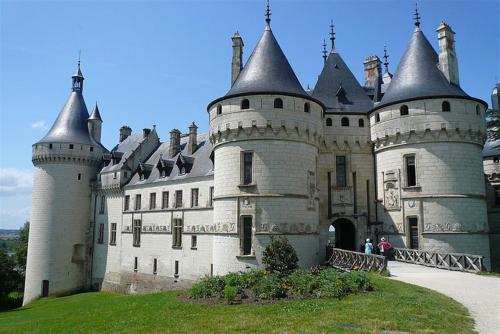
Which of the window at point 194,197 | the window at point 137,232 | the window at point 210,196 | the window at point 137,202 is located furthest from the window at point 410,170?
the window at point 137,202

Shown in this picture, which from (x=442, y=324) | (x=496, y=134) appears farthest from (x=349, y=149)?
(x=442, y=324)

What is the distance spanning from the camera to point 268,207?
2244cm

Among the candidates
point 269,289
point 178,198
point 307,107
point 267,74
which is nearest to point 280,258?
point 269,289

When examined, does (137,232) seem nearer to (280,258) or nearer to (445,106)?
(280,258)

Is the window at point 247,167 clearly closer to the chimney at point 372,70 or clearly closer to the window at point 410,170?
the window at point 410,170

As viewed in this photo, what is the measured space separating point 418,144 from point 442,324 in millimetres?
16019

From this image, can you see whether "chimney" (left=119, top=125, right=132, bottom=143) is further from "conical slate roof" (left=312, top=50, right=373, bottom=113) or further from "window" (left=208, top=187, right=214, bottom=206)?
"conical slate roof" (left=312, top=50, right=373, bottom=113)

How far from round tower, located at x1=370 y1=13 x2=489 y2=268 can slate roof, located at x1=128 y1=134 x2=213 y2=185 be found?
13.4 meters

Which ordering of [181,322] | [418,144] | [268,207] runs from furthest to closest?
1. [418,144]
2. [268,207]
3. [181,322]

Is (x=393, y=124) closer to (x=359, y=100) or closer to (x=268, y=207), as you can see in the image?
(x=359, y=100)

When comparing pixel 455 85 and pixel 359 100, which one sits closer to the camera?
pixel 455 85

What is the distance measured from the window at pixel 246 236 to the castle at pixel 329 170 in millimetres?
58

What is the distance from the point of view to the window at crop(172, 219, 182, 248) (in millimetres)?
33631

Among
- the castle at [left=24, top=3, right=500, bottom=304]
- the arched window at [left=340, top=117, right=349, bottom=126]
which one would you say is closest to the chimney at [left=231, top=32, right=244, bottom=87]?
the castle at [left=24, top=3, right=500, bottom=304]
